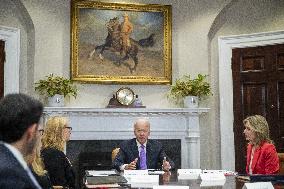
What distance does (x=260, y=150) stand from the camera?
155 inches

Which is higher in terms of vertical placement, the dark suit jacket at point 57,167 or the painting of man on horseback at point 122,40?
the painting of man on horseback at point 122,40

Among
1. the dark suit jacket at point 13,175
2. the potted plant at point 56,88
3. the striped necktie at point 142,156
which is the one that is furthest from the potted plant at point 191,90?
the dark suit jacket at point 13,175

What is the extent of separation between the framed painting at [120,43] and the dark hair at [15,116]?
15.6 feet

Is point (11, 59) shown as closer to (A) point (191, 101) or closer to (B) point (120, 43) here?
(B) point (120, 43)

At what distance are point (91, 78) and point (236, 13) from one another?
2.57m

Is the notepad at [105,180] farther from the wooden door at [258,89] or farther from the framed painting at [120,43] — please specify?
the wooden door at [258,89]

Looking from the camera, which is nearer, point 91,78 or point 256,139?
point 256,139

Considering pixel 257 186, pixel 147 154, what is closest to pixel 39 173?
pixel 257 186

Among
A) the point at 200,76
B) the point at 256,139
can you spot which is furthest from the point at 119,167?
the point at 200,76

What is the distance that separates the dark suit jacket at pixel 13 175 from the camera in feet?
4.34

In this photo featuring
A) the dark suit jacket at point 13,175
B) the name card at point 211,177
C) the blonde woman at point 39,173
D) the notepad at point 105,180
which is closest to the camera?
the dark suit jacket at point 13,175

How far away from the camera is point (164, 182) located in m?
3.21

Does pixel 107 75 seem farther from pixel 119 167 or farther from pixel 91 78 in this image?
pixel 119 167

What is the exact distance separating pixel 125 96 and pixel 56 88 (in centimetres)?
104
